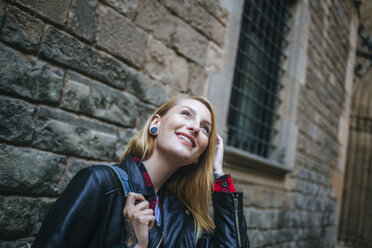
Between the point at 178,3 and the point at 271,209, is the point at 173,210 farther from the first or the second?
the point at 271,209

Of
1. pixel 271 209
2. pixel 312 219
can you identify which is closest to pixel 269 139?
pixel 271 209

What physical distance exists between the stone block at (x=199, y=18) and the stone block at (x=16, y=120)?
1406 millimetres

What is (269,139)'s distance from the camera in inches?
169

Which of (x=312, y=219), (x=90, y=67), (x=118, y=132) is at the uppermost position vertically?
(x=90, y=67)

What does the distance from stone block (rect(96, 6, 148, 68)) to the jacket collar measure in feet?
3.30

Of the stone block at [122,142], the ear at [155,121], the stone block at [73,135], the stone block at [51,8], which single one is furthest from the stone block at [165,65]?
the ear at [155,121]

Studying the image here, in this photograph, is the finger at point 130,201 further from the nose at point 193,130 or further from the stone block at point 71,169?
the stone block at point 71,169

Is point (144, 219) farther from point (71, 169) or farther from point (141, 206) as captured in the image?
point (71, 169)

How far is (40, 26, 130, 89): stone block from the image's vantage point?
5.66 ft

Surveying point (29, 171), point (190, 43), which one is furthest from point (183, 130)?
point (190, 43)

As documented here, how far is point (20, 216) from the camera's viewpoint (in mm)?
1606

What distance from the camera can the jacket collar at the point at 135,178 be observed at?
1280mm

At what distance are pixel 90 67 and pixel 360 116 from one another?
10.1 metres

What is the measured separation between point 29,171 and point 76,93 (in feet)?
1.75
